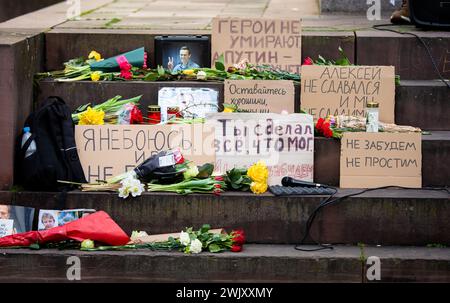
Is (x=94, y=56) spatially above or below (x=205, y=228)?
above

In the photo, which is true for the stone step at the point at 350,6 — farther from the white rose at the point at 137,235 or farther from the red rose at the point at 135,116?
the white rose at the point at 137,235

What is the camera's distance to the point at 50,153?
750 cm

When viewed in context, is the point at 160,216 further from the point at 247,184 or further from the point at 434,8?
the point at 434,8

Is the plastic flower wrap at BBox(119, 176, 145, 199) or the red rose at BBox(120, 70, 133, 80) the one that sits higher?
the red rose at BBox(120, 70, 133, 80)

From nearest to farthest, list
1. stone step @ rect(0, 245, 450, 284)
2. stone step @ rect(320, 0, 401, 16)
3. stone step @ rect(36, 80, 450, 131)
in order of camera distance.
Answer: stone step @ rect(0, 245, 450, 284) → stone step @ rect(36, 80, 450, 131) → stone step @ rect(320, 0, 401, 16)

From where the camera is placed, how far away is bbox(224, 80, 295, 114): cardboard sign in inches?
314

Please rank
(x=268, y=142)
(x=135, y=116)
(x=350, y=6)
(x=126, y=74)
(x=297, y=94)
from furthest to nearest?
(x=350, y=6) → (x=126, y=74) → (x=297, y=94) → (x=135, y=116) → (x=268, y=142)

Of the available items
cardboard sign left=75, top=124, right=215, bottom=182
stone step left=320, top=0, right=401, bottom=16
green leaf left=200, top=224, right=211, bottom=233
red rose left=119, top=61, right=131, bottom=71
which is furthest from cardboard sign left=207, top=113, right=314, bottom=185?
stone step left=320, top=0, right=401, bottom=16

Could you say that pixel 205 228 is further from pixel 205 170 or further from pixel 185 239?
pixel 205 170

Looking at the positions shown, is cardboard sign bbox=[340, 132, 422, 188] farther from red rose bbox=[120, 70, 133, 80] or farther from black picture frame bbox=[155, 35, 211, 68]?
red rose bbox=[120, 70, 133, 80]

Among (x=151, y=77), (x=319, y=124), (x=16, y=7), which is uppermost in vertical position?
(x=16, y=7)

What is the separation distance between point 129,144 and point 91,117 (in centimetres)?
35

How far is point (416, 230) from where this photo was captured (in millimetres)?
7383

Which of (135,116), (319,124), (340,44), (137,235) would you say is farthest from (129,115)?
(340,44)
